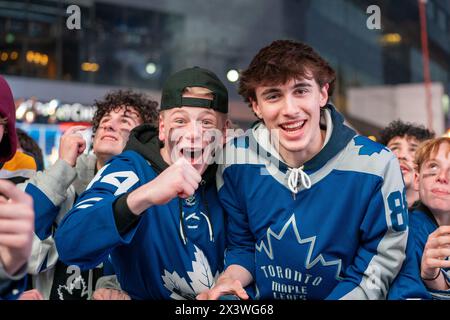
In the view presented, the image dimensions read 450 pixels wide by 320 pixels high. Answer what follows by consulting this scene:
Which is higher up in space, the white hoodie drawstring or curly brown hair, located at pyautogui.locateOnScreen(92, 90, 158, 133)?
curly brown hair, located at pyautogui.locateOnScreen(92, 90, 158, 133)

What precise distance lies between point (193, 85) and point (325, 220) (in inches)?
21.5

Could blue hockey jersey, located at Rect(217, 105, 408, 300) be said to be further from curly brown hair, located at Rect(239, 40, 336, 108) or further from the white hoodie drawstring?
curly brown hair, located at Rect(239, 40, 336, 108)

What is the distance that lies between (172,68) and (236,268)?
368 inches

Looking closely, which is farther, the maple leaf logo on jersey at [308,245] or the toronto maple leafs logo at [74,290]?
the toronto maple leafs logo at [74,290]

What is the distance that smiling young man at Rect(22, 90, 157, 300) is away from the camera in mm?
1893

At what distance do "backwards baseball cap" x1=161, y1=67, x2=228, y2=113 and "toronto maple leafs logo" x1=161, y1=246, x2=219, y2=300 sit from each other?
0.42 metres

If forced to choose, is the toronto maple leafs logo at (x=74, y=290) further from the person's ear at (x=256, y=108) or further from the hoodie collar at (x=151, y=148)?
the person's ear at (x=256, y=108)

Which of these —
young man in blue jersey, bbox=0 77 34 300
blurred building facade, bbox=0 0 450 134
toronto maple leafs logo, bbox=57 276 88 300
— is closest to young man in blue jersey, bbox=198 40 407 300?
young man in blue jersey, bbox=0 77 34 300

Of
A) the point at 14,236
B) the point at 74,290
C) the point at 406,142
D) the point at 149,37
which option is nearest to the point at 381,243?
the point at 14,236

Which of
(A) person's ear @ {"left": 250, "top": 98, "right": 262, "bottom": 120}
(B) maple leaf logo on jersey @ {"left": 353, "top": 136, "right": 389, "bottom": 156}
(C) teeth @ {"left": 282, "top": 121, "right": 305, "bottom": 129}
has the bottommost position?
(B) maple leaf logo on jersey @ {"left": 353, "top": 136, "right": 389, "bottom": 156}

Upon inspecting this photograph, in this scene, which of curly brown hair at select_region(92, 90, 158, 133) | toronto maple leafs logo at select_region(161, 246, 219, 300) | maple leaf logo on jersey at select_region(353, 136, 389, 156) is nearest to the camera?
maple leaf logo on jersey at select_region(353, 136, 389, 156)

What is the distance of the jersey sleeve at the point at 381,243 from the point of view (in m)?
1.55

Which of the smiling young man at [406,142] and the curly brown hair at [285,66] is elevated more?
the curly brown hair at [285,66]

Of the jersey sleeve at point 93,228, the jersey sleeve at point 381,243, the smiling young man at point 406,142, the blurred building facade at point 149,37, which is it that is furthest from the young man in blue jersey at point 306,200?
the blurred building facade at point 149,37
